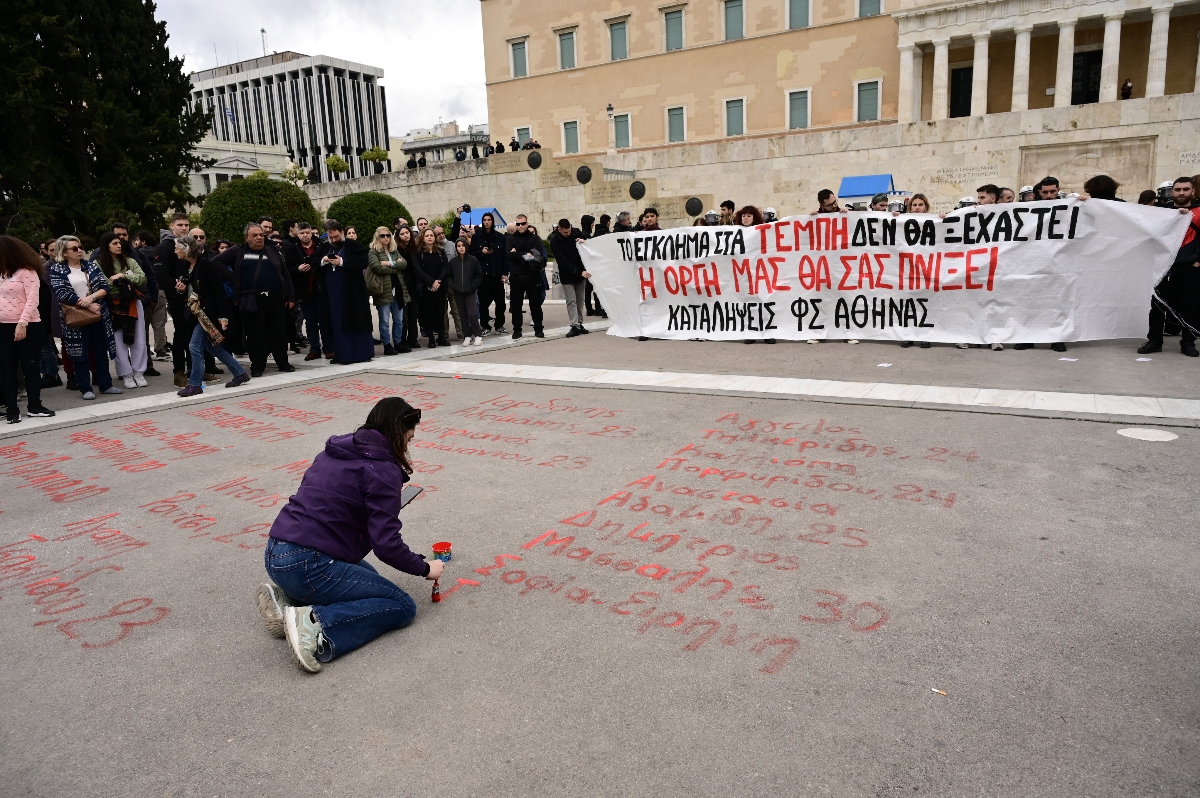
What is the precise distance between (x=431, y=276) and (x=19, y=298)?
5488 millimetres

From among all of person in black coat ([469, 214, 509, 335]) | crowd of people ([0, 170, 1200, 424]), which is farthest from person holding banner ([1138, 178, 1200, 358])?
person in black coat ([469, 214, 509, 335])

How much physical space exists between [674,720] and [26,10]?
2902 centimetres

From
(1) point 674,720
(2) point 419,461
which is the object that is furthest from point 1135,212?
(1) point 674,720

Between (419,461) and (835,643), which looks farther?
(419,461)

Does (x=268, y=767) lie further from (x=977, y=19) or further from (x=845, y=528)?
(x=977, y=19)

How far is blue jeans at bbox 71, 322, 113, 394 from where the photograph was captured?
394 inches

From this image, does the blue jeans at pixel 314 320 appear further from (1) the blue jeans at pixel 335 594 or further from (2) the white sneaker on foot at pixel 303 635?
(2) the white sneaker on foot at pixel 303 635

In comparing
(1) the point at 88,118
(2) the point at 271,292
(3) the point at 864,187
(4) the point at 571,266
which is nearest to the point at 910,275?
(4) the point at 571,266

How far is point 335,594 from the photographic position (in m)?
3.61

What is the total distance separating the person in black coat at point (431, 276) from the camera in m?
12.7

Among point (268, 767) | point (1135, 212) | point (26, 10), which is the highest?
point (26, 10)

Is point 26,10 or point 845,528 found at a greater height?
point 26,10

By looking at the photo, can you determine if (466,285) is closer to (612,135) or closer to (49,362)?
(49,362)

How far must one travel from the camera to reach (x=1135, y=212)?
945cm
